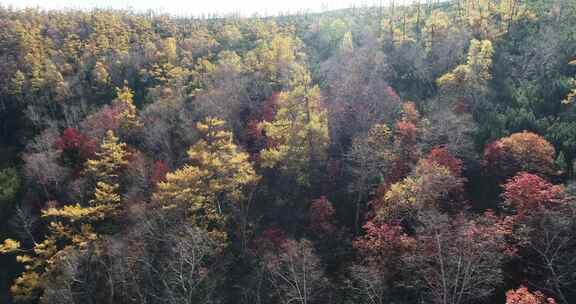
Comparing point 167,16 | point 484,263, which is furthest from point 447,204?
point 167,16

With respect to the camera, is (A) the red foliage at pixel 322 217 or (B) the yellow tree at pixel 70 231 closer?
(A) the red foliage at pixel 322 217

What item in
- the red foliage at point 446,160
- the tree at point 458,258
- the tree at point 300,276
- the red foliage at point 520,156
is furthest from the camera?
the red foliage at point 446,160

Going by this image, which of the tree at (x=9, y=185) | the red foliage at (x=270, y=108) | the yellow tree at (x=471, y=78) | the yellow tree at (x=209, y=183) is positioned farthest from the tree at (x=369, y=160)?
the tree at (x=9, y=185)

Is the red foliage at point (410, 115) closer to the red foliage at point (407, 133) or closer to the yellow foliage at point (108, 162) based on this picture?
the red foliage at point (407, 133)

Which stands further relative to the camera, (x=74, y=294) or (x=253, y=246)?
(x=253, y=246)

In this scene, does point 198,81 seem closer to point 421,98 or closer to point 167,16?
point 421,98

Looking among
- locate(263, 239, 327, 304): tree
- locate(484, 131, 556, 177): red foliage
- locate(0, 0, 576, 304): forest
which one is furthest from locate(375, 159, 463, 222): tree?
locate(263, 239, 327, 304): tree

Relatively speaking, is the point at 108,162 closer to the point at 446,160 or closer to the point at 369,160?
the point at 369,160
